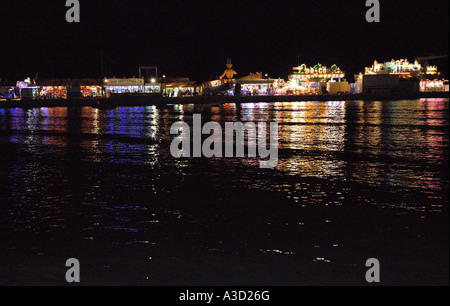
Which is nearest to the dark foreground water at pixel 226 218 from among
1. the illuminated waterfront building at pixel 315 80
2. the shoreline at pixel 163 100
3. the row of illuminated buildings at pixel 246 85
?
the shoreline at pixel 163 100

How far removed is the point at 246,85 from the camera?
80.1 m

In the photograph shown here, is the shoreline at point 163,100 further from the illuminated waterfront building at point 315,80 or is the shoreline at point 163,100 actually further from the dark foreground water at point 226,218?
the dark foreground water at point 226,218

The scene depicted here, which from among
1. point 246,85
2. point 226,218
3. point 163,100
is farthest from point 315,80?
point 226,218

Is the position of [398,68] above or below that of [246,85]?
above

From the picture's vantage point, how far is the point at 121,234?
9047 mm

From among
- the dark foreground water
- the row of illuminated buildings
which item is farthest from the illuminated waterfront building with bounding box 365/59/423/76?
the dark foreground water

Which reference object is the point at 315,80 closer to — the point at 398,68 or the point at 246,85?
the point at 246,85

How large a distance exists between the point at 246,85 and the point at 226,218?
7114cm

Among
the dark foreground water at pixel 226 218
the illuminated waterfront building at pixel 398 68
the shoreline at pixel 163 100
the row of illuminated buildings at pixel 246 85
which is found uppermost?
the illuminated waterfront building at pixel 398 68

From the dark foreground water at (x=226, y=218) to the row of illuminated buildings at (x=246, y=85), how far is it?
56013 mm

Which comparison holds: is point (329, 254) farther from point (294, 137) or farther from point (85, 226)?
point (294, 137)

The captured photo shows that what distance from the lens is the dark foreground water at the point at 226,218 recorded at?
7316mm

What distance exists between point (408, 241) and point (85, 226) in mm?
6154
